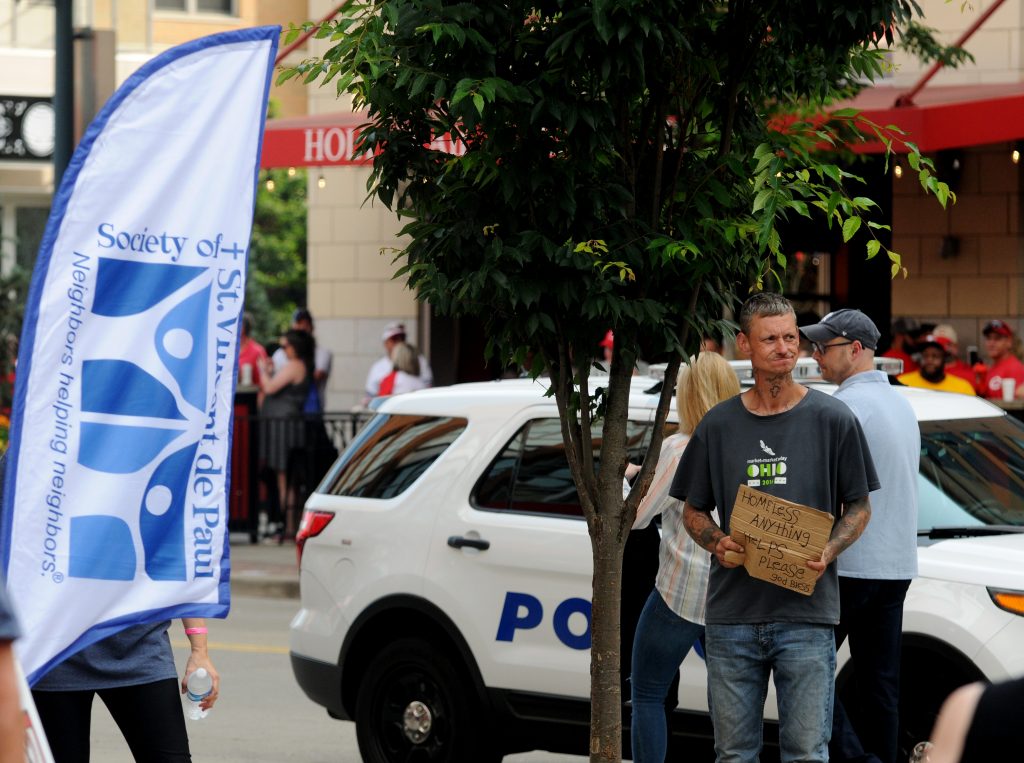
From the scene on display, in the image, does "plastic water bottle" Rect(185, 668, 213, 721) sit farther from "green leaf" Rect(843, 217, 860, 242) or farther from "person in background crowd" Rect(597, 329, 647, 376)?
"green leaf" Rect(843, 217, 860, 242)

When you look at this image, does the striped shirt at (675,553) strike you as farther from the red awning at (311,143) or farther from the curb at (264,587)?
the red awning at (311,143)

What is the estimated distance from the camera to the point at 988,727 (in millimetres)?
2275

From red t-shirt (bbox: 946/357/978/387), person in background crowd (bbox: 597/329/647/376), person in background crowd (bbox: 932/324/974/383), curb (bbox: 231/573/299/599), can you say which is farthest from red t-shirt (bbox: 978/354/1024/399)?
curb (bbox: 231/573/299/599)

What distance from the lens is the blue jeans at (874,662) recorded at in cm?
621

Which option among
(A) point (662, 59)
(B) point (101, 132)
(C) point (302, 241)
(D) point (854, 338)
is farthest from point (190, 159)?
(C) point (302, 241)

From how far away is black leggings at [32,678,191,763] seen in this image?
4629mm

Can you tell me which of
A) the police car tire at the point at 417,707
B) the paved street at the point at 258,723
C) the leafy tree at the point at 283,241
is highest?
the leafy tree at the point at 283,241

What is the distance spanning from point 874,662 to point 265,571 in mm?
9451

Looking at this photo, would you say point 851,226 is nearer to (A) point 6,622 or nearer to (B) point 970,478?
(B) point 970,478

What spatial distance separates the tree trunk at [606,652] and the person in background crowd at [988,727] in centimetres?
339

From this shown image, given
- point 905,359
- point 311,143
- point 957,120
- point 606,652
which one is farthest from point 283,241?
point 606,652

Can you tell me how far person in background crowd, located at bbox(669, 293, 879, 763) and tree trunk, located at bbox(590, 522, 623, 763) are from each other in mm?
301

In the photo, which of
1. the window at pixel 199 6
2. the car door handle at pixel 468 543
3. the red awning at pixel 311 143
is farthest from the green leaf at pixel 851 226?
the window at pixel 199 6

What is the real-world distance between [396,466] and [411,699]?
3.44 feet
